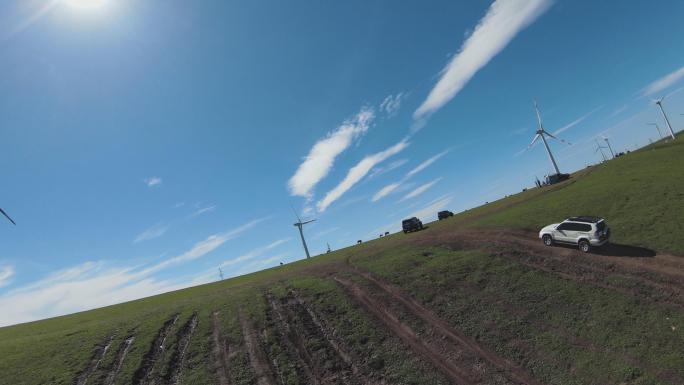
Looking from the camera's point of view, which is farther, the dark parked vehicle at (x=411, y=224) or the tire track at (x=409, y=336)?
the dark parked vehicle at (x=411, y=224)

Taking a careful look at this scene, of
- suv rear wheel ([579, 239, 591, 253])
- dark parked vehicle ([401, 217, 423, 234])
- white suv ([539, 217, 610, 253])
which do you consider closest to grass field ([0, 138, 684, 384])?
suv rear wheel ([579, 239, 591, 253])

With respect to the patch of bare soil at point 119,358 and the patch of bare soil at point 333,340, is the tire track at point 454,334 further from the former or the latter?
the patch of bare soil at point 119,358

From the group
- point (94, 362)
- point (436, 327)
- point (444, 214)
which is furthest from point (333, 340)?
point (444, 214)

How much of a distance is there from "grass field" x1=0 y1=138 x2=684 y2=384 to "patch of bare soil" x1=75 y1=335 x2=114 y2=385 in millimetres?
228

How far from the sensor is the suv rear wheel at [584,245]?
1364 inches

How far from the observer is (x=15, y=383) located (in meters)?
27.2

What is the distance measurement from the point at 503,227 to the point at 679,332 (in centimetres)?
2335

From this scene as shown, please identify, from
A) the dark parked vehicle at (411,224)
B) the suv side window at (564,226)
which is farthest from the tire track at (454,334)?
the dark parked vehicle at (411,224)

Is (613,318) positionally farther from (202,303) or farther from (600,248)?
(202,303)

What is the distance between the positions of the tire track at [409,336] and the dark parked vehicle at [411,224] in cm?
3340

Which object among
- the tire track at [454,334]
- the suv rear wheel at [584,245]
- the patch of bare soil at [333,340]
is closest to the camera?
the tire track at [454,334]

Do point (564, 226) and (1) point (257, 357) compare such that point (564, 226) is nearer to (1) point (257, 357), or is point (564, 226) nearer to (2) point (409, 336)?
(2) point (409, 336)

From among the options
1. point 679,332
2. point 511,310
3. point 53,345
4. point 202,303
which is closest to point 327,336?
point 511,310

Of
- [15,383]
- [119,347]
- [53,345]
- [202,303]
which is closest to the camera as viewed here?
[15,383]
